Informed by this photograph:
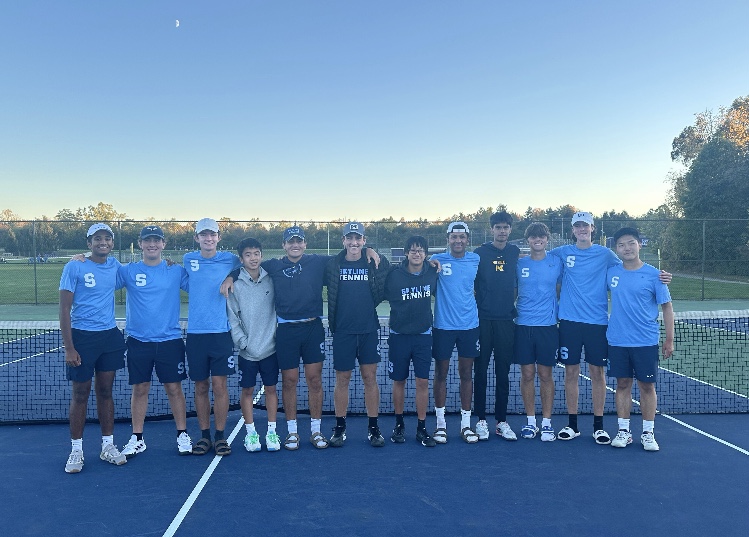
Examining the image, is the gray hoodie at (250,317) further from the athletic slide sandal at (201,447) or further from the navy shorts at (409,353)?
the navy shorts at (409,353)

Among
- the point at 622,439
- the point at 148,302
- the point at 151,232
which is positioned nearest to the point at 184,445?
the point at 148,302

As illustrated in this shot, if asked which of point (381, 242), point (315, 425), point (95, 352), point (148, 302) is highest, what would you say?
point (381, 242)

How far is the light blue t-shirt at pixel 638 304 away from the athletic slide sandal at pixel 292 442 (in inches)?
111

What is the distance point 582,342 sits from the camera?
4.79m

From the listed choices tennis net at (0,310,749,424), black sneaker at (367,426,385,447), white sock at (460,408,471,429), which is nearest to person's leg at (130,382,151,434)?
tennis net at (0,310,749,424)

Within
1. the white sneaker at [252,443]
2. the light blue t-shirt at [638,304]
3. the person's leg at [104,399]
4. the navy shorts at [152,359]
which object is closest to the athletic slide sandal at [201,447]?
the white sneaker at [252,443]

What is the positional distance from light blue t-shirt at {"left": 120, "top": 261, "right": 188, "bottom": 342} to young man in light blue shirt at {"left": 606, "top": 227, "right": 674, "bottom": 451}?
371 cm

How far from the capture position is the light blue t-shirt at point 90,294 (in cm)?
425

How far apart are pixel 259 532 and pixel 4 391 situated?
198 inches

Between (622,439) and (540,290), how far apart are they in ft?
4.62

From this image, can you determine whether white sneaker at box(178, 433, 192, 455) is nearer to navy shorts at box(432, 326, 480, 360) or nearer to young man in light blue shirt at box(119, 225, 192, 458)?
young man in light blue shirt at box(119, 225, 192, 458)

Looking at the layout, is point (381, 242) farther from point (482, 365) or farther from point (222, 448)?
point (222, 448)

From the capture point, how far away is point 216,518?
3.43 meters

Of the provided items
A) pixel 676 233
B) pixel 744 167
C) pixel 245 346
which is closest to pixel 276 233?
pixel 245 346
